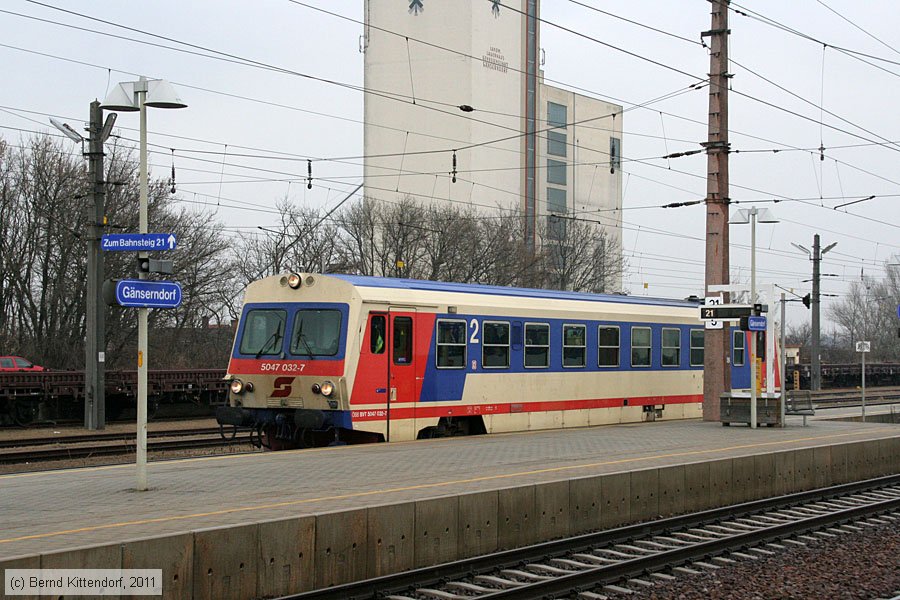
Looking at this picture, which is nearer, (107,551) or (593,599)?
(107,551)

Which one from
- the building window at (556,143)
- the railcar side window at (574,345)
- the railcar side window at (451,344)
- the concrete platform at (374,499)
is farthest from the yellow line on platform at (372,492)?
the building window at (556,143)

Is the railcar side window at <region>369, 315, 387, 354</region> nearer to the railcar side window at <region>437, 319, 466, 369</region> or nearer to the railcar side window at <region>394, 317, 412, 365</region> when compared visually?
the railcar side window at <region>394, 317, 412, 365</region>

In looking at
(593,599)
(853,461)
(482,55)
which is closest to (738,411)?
(853,461)

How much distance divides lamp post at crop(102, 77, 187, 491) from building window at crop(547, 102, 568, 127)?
67.7 m

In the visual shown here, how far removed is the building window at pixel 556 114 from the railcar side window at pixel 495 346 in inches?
2328

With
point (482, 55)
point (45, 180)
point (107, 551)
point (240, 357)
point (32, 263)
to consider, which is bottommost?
point (107, 551)

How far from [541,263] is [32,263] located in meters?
26.4

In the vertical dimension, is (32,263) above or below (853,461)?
above

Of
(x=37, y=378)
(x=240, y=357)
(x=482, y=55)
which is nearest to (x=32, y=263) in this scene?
(x=37, y=378)

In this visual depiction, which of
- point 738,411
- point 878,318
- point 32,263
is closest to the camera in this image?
point 738,411

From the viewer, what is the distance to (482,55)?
233 ft

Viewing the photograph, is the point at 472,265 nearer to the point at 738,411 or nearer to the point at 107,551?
the point at 738,411

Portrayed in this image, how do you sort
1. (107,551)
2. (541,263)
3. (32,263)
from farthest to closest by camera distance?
(541,263)
(32,263)
(107,551)

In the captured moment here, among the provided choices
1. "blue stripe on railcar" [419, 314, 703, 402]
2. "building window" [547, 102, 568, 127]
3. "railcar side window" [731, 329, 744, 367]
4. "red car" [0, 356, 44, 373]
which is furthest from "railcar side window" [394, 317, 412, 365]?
"building window" [547, 102, 568, 127]
